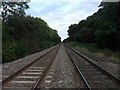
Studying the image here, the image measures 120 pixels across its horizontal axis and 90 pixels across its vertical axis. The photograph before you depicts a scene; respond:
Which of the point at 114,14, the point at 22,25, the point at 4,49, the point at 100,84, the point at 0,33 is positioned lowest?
the point at 100,84

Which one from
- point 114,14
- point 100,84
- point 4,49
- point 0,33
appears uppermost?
point 114,14

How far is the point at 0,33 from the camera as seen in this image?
58.2ft

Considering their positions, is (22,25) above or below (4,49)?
above

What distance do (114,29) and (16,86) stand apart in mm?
27145

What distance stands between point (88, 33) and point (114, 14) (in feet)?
104

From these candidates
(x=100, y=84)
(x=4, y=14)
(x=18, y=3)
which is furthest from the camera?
(x=18, y=3)

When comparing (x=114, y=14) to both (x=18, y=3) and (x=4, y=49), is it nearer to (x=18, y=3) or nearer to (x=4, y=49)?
(x=18, y=3)

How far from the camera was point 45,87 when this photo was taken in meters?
6.68

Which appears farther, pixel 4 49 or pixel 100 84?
pixel 4 49

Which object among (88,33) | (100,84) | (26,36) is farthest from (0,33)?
(88,33)

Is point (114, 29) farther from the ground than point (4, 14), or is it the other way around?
point (4, 14)

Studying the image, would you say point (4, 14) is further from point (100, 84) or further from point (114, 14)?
point (100, 84)

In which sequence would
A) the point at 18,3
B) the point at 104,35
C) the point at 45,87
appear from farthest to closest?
1. the point at 104,35
2. the point at 18,3
3. the point at 45,87

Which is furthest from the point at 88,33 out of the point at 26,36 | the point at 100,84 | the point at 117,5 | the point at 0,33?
the point at 100,84
